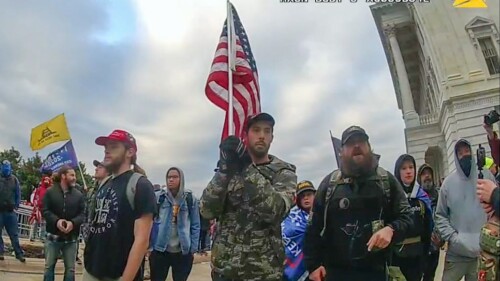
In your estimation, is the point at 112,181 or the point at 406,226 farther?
the point at 112,181

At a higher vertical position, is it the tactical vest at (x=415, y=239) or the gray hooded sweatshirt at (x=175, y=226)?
the gray hooded sweatshirt at (x=175, y=226)

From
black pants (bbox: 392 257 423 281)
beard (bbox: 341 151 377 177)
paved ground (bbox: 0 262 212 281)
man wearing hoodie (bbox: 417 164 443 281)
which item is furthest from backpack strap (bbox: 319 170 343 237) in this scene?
paved ground (bbox: 0 262 212 281)

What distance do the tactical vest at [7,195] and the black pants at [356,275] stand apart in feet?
22.6

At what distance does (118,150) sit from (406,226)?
2095 mm

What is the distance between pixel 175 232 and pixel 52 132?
8368 mm

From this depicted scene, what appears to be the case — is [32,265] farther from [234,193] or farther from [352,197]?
[352,197]

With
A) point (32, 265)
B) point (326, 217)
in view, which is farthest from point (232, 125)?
point (32, 265)

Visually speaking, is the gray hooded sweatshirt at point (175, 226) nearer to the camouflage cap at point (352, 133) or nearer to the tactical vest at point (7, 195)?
the camouflage cap at point (352, 133)

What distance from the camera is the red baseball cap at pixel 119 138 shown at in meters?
3.24

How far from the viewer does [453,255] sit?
426 cm

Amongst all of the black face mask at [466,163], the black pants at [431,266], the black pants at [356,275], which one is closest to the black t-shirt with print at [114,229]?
the black pants at [356,275]

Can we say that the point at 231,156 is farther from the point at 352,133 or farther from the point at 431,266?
the point at 431,266

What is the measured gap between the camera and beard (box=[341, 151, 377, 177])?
9.29 feet

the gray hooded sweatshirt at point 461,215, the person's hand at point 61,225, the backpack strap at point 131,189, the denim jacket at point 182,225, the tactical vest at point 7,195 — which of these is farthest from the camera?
the tactical vest at point 7,195
